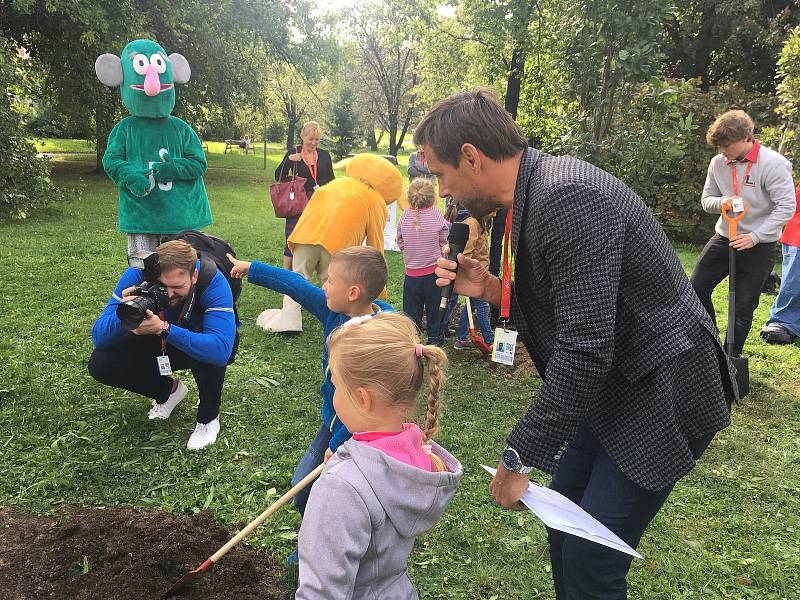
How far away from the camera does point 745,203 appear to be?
471cm

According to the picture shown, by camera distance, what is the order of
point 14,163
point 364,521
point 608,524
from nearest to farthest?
point 364,521 → point 608,524 → point 14,163

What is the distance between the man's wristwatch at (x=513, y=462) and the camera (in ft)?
5.39

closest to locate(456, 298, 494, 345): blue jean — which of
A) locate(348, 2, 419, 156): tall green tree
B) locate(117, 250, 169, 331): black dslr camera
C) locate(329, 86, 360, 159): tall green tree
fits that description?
locate(117, 250, 169, 331): black dslr camera

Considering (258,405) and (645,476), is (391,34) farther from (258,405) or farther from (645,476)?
(645,476)

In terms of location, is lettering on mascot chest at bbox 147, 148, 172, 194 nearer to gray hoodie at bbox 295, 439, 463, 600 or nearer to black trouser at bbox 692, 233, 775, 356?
gray hoodie at bbox 295, 439, 463, 600

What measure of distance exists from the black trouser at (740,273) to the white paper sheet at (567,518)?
344 cm

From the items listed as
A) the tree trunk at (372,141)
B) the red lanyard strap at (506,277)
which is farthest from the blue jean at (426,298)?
the tree trunk at (372,141)

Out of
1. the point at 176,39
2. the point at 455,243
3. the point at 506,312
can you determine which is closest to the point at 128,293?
the point at 455,243

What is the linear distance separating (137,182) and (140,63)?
1.15 metres

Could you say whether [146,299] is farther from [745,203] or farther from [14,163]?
[14,163]

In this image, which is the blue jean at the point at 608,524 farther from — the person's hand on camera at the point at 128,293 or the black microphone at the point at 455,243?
the person's hand on camera at the point at 128,293

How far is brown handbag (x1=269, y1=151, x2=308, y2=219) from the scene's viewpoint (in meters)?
6.45

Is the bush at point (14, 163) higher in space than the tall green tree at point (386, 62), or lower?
lower

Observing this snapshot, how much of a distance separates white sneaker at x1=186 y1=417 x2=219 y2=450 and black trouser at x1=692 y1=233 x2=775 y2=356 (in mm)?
3662
